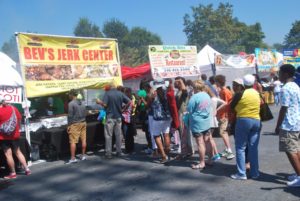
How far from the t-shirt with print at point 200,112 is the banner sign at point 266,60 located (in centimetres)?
1553

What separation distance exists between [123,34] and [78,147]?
110 meters

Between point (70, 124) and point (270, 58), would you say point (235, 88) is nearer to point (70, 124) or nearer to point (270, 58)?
point (70, 124)

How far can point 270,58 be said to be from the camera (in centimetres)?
2255

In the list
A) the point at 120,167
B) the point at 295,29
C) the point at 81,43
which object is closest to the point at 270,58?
the point at 81,43

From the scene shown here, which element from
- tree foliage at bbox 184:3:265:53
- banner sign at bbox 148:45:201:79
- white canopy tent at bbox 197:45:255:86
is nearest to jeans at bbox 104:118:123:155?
banner sign at bbox 148:45:201:79

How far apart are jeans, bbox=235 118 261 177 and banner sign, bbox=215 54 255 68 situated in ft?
39.4

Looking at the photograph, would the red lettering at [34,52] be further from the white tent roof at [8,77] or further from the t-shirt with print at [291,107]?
the t-shirt with print at [291,107]

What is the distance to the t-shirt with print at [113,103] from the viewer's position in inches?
326

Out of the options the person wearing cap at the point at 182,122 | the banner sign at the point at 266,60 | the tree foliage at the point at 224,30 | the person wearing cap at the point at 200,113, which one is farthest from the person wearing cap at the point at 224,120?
the tree foliage at the point at 224,30

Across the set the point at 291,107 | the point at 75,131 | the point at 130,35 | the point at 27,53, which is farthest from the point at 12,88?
the point at 130,35

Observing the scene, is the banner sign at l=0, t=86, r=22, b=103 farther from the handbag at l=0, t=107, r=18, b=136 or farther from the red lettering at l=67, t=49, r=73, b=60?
the red lettering at l=67, t=49, r=73, b=60

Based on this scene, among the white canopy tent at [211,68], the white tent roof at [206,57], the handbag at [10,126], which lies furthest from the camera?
the white tent roof at [206,57]

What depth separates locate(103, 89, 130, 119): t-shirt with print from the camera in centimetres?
827

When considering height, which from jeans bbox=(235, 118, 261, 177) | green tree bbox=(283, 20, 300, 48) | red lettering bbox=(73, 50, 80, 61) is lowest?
jeans bbox=(235, 118, 261, 177)
